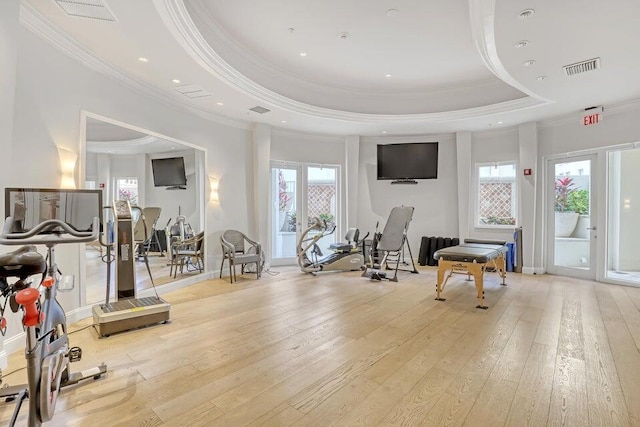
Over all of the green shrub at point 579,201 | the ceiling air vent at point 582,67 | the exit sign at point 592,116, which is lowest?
the green shrub at point 579,201

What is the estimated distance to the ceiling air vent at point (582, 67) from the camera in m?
3.90

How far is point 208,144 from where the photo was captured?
591 centimetres

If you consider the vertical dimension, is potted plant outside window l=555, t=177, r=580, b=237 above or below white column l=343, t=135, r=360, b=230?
below

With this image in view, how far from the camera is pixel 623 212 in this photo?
579cm

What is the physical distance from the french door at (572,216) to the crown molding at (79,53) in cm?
679

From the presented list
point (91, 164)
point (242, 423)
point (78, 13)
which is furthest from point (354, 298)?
point (78, 13)

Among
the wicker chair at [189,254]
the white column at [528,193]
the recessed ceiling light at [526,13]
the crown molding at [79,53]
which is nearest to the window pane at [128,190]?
the wicker chair at [189,254]

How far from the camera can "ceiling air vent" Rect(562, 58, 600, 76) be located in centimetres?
390

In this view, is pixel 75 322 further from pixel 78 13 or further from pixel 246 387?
pixel 78 13

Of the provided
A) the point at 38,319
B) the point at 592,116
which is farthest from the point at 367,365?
the point at 592,116

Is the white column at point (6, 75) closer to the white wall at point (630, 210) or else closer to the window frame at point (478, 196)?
the window frame at point (478, 196)

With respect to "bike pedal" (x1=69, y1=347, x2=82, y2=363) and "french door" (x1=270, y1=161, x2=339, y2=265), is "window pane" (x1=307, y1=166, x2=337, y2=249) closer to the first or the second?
"french door" (x1=270, y1=161, x2=339, y2=265)

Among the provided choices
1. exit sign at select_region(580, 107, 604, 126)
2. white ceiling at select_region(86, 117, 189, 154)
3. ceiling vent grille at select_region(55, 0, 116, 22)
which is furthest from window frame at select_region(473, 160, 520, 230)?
ceiling vent grille at select_region(55, 0, 116, 22)

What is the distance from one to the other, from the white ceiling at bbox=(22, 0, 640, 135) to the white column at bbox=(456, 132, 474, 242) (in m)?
0.40
